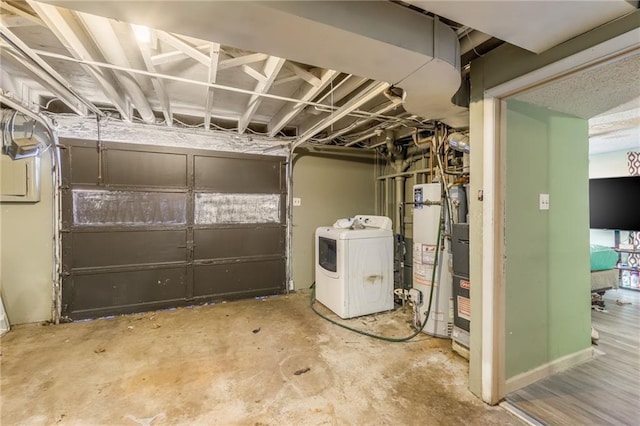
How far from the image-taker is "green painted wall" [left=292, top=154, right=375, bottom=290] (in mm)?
4305

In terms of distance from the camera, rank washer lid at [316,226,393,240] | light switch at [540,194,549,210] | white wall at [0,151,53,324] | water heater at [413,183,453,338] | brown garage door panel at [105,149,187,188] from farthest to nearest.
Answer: brown garage door panel at [105,149,187,188] → washer lid at [316,226,393,240] → white wall at [0,151,53,324] → water heater at [413,183,453,338] → light switch at [540,194,549,210]

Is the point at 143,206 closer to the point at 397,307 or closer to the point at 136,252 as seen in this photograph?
the point at 136,252

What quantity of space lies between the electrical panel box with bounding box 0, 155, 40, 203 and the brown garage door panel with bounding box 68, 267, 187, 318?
3.26ft

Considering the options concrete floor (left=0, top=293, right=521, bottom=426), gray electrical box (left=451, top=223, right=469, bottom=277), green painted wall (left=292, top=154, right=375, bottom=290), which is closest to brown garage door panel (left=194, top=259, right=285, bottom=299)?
green painted wall (left=292, top=154, right=375, bottom=290)

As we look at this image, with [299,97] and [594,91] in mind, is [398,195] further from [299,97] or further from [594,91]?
[594,91]

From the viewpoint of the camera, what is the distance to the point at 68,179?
3.17 meters

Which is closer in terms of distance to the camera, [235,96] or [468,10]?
[468,10]

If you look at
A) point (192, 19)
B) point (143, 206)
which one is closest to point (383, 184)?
point (143, 206)

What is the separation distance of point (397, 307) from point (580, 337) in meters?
1.74

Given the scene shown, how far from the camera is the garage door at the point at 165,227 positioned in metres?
3.23

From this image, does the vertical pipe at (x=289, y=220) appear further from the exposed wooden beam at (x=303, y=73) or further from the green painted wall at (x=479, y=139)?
the green painted wall at (x=479, y=139)

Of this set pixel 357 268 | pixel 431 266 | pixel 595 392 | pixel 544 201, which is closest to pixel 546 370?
pixel 595 392

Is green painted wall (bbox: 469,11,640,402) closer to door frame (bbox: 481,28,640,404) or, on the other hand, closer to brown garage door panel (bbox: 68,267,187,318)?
door frame (bbox: 481,28,640,404)

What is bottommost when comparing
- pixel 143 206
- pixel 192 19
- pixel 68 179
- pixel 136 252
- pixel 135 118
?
pixel 136 252
